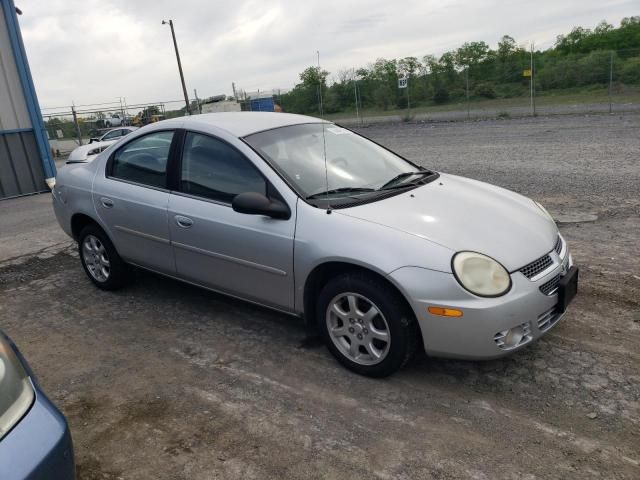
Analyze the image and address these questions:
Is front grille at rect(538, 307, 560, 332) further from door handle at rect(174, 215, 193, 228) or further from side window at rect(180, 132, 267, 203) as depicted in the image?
door handle at rect(174, 215, 193, 228)

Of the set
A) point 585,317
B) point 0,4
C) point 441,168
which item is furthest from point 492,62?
point 585,317

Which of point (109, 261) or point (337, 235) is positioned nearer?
point (337, 235)

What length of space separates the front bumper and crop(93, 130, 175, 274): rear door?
2.14 meters

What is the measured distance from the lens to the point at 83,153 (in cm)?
997

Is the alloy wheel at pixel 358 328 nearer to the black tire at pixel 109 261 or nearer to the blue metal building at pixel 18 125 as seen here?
the black tire at pixel 109 261

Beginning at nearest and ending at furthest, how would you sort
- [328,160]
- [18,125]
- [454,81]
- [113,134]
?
[328,160] < [18,125] < [113,134] < [454,81]

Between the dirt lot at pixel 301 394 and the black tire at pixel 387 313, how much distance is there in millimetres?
145

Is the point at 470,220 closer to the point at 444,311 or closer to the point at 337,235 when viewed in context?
the point at 444,311

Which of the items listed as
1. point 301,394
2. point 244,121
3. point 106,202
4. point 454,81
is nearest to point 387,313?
point 301,394

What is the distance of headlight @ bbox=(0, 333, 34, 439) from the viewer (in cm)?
193

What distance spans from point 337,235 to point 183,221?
54.5 inches

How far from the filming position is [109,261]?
4930 mm

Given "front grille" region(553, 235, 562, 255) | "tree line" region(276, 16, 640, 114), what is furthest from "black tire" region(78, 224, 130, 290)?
"tree line" region(276, 16, 640, 114)

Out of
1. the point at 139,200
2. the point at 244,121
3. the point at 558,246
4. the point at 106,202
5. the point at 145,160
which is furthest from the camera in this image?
the point at 106,202
